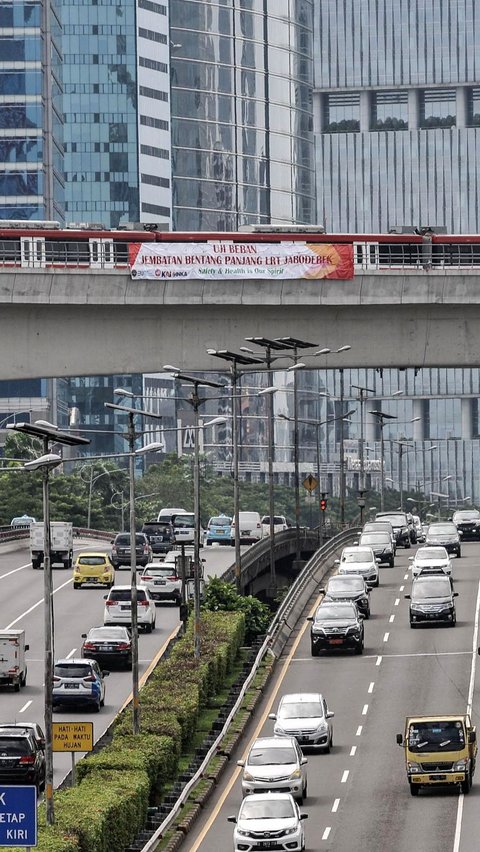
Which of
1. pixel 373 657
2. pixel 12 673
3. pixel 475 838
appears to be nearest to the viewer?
→ pixel 475 838

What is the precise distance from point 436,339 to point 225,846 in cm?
3968

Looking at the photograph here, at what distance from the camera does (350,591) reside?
7794 cm

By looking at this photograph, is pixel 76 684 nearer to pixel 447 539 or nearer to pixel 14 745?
pixel 14 745

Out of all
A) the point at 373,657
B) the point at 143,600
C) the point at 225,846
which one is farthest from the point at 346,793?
the point at 143,600

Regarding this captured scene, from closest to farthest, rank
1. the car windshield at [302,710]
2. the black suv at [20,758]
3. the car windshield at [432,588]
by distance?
the black suv at [20,758]
the car windshield at [302,710]
the car windshield at [432,588]

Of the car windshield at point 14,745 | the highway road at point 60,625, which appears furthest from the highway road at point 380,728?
the highway road at point 60,625

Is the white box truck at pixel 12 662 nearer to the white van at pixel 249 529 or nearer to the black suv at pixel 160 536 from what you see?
the black suv at pixel 160 536

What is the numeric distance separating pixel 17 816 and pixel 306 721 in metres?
23.8

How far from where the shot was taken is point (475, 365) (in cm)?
7794

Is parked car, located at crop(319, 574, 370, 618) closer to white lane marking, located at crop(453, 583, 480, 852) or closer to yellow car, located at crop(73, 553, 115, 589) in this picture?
white lane marking, located at crop(453, 583, 480, 852)

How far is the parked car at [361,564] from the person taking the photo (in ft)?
285

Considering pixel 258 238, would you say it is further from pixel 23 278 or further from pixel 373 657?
pixel 373 657

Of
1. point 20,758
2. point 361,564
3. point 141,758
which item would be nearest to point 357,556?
point 361,564

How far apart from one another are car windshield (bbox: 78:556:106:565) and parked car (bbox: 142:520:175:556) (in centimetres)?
2003
